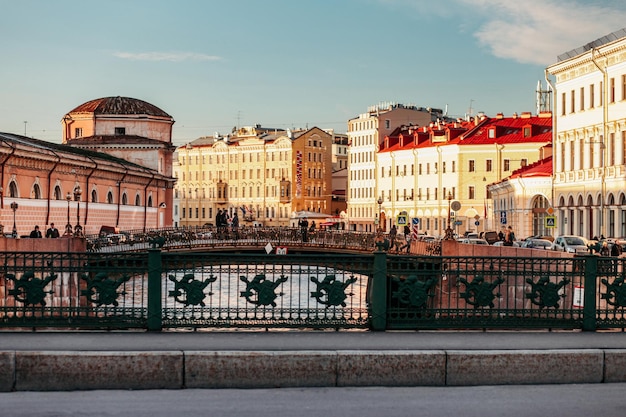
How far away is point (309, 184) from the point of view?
16175 centimetres

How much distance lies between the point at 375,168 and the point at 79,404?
129693 mm

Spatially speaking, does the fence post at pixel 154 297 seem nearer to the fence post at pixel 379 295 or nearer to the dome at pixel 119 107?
the fence post at pixel 379 295

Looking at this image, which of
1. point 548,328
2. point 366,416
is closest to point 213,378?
point 366,416

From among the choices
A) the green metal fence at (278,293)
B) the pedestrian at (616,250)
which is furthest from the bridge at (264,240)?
the green metal fence at (278,293)

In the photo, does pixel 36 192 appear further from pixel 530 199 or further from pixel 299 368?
pixel 299 368

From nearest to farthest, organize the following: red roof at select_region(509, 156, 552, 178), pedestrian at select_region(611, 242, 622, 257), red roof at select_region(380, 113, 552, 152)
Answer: pedestrian at select_region(611, 242, 622, 257)
red roof at select_region(509, 156, 552, 178)
red roof at select_region(380, 113, 552, 152)

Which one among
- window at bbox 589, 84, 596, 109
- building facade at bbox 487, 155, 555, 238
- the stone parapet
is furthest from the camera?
building facade at bbox 487, 155, 555, 238

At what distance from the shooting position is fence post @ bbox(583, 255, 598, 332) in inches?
664

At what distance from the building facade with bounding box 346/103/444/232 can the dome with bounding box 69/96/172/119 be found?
1625 inches

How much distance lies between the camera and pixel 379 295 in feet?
53.5

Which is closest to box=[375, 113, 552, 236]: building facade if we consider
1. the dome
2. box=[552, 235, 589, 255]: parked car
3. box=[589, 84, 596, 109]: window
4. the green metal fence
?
the dome

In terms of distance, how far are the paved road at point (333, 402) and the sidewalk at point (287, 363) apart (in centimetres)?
19

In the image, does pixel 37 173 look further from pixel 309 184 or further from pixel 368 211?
pixel 309 184

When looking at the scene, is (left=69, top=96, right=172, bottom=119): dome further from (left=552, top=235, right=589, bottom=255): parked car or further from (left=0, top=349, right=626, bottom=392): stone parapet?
(left=0, top=349, right=626, bottom=392): stone parapet
